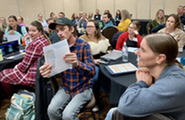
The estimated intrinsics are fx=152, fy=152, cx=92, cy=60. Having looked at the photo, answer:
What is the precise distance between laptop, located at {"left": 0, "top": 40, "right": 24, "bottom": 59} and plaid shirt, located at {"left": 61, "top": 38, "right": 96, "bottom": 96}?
58.5 inches

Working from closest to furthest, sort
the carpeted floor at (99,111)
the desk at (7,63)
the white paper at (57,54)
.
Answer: the white paper at (57,54), the carpeted floor at (99,111), the desk at (7,63)

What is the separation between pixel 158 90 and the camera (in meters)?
0.84

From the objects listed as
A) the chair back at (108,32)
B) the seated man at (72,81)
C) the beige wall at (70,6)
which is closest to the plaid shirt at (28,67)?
the seated man at (72,81)

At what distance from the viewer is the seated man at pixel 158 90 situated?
83 centimetres

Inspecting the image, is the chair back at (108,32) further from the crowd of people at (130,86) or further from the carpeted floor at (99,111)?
the carpeted floor at (99,111)

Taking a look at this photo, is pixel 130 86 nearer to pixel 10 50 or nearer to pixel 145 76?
pixel 145 76

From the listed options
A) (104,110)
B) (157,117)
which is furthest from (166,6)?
(157,117)

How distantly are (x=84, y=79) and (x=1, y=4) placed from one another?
8.43 m

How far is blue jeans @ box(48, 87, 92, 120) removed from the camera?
1530 mm

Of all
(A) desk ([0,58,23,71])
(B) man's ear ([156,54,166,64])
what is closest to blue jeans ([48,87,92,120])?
(B) man's ear ([156,54,166,64])

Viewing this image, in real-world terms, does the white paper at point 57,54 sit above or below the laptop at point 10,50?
above

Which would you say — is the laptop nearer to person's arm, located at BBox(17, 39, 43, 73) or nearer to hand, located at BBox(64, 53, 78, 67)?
person's arm, located at BBox(17, 39, 43, 73)

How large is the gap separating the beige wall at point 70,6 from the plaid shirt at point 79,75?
8.03m

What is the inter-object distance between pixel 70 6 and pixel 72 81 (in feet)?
34.9
